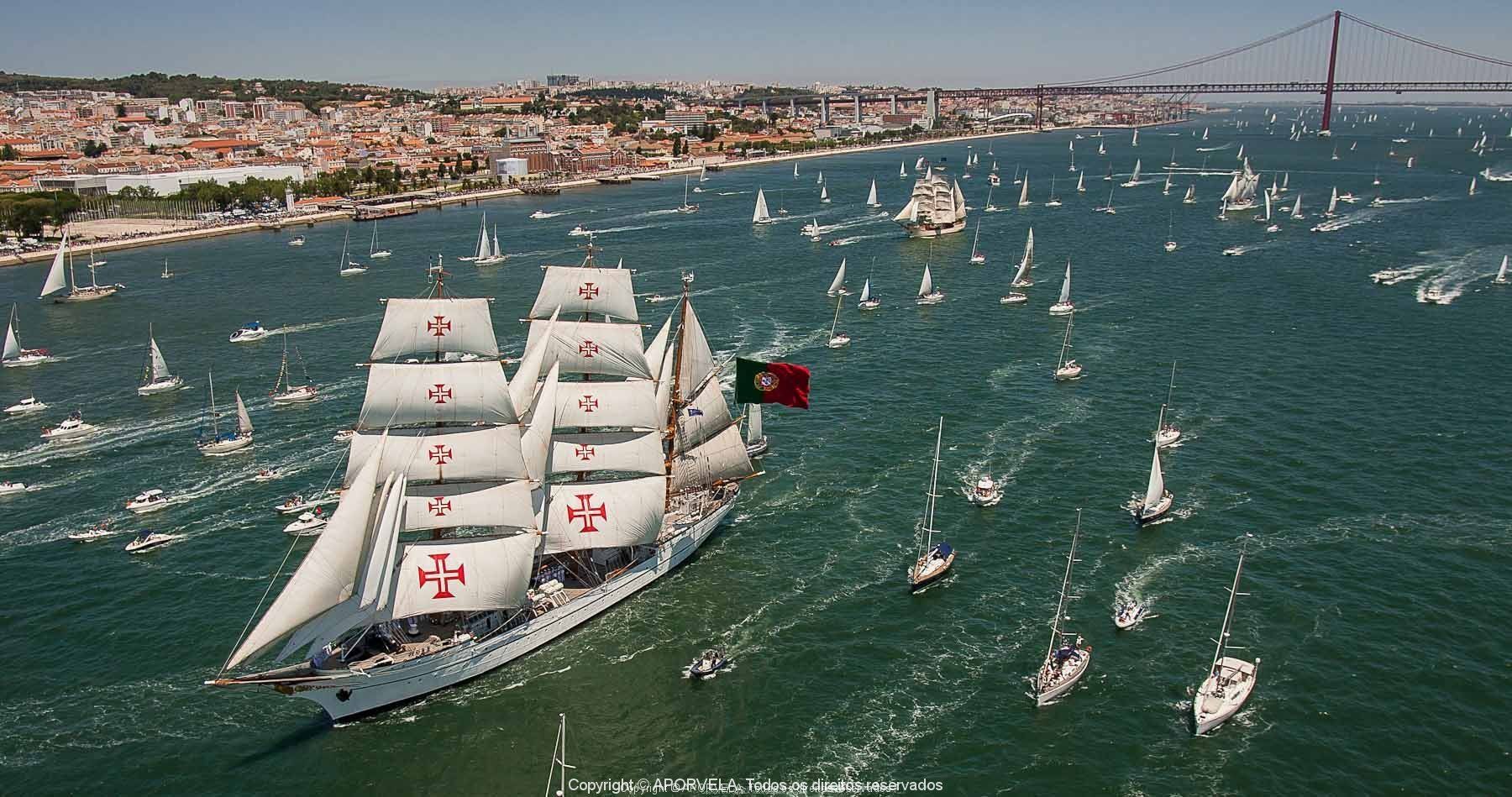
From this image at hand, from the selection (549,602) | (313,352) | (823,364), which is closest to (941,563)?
(549,602)

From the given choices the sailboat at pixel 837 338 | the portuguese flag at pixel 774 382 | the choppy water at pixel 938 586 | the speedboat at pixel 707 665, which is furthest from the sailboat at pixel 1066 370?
the speedboat at pixel 707 665

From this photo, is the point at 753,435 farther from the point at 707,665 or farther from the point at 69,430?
the point at 69,430

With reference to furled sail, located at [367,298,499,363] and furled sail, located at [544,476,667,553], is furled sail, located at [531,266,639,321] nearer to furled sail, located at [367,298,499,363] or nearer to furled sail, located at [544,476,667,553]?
furled sail, located at [367,298,499,363]

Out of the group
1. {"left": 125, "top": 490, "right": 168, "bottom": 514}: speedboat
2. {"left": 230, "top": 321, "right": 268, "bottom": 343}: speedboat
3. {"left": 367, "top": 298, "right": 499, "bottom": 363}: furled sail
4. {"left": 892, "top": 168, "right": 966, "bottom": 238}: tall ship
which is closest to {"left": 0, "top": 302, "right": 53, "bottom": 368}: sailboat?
{"left": 230, "top": 321, "right": 268, "bottom": 343}: speedboat

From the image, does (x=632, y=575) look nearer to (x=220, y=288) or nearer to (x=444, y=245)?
(x=220, y=288)

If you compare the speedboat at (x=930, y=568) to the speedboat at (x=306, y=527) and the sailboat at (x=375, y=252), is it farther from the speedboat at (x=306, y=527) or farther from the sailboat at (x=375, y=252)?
the sailboat at (x=375, y=252)
